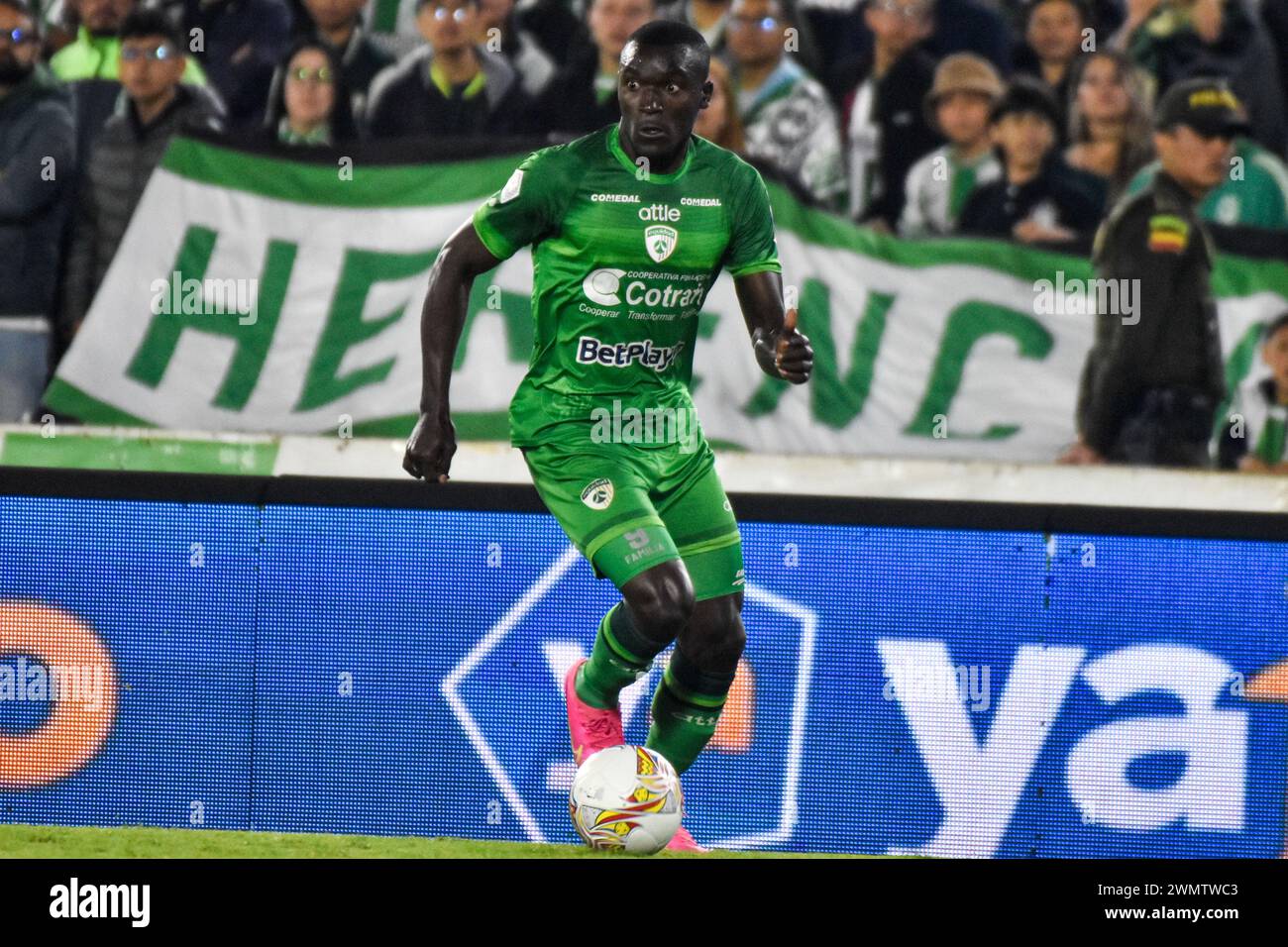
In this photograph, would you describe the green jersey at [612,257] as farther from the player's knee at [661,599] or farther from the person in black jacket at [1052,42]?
the person in black jacket at [1052,42]

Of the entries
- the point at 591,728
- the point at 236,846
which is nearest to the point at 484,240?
the point at 591,728

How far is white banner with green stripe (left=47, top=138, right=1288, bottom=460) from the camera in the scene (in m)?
8.07

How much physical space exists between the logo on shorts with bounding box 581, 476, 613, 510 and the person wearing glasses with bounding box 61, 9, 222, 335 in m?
4.08

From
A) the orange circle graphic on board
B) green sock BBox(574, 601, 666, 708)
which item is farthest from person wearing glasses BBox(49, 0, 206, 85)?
green sock BBox(574, 601, 666, 708)

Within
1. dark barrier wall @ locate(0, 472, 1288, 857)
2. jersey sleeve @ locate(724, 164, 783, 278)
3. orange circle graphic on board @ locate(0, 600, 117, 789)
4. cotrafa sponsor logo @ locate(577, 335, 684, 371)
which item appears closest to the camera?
cotrafa sponsor logo @ locate(577, 335, 684, 371)

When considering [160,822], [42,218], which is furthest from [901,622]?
[42,218]

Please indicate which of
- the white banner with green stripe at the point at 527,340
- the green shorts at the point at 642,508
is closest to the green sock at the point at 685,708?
the green shorts at the point at 642,508

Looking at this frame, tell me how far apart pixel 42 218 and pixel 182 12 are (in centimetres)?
117

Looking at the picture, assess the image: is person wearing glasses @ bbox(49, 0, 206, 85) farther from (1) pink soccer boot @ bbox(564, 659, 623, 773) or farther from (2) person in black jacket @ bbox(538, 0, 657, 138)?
(1) pink soccer boot @ bbox(564, 659, 623, 773)

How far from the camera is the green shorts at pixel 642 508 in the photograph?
483 centimetres

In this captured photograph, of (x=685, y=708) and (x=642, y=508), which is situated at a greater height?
(x=642, y=508)

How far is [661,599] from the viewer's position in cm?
475

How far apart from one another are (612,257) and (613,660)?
110cm

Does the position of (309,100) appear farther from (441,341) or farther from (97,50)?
(441,341)
